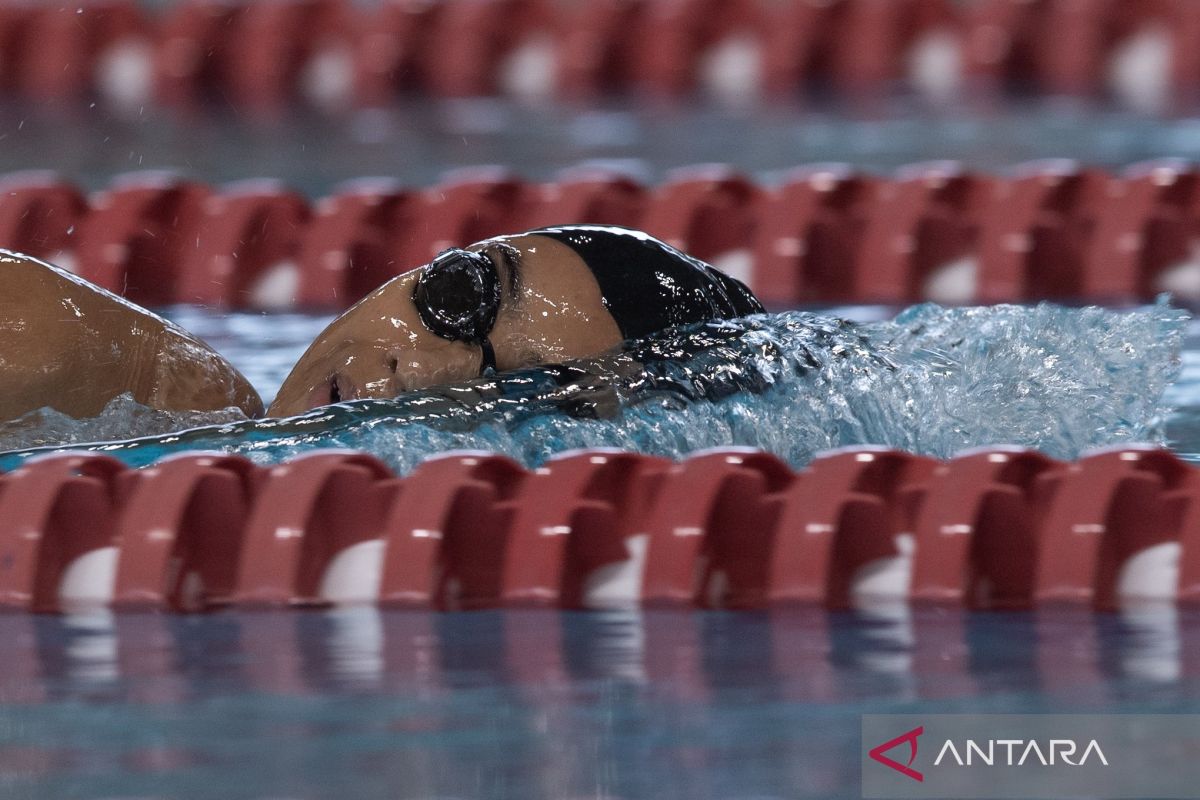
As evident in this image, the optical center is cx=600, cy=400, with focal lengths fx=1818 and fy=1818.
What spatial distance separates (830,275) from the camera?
14.5 feet

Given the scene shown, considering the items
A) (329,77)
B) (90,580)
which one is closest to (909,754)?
(90,580)

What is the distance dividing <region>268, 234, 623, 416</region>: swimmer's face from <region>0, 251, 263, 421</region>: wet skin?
0.21 meters

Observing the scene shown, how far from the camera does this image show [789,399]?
296 centimetres

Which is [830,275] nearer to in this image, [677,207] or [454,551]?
[677,207]

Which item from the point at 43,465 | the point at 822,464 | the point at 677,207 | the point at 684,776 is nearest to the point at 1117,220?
the point at 677,207

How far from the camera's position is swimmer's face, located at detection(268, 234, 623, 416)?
2.90 metres

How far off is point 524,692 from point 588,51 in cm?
499

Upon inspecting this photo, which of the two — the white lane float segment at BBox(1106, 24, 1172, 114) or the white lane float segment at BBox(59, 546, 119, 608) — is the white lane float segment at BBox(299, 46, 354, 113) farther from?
the white lane float segment at BBox(59, 546, 119, 608)

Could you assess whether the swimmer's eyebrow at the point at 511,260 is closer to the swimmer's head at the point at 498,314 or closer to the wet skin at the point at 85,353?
the swimmer's head at the point at 498,314

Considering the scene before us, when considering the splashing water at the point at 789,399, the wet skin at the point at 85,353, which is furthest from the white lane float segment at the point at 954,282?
the wet skin at the point at 85,353

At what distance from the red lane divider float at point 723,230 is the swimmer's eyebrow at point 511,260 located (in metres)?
1.42

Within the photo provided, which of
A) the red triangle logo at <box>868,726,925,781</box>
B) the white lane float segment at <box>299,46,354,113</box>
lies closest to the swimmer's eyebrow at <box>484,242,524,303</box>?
the red triangle logo at <box>868,726,925,781</box>

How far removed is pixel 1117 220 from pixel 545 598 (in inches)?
95.6

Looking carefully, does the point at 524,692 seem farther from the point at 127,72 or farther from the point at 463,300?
the point at 127,72
